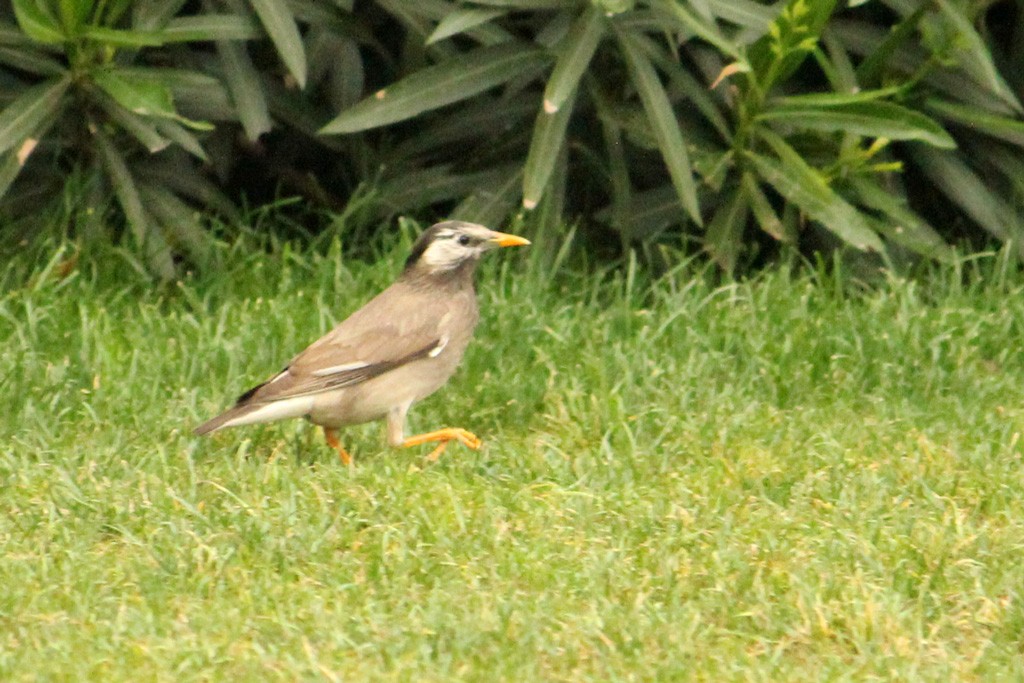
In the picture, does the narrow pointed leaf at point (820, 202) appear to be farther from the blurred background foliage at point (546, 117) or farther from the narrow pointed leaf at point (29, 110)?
the narrow pointed leaf at point (29, 110)

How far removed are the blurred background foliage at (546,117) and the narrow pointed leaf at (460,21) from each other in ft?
0.06

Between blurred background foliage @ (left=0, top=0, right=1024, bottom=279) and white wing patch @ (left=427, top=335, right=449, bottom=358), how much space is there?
4.46 ft

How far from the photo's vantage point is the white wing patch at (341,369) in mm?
6734

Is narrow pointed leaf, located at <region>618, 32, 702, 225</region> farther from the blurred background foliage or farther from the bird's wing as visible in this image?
the bird's wing

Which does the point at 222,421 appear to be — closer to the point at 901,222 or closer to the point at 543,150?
the point at 543,150

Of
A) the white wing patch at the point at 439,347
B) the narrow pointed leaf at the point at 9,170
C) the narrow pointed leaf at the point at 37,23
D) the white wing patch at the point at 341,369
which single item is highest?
the narrow pointed leaf at the point at 37,23

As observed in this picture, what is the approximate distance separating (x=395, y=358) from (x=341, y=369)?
214mm

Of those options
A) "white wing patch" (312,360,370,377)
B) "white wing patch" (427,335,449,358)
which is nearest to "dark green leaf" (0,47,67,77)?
"white wing patch" (312,360,370,377)

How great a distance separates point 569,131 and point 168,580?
4.38m

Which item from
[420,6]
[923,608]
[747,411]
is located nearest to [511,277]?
[420,6]

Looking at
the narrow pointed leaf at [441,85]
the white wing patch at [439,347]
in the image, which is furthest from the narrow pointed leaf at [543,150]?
the white wing patch at [439,347]

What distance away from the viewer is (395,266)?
28.1 ft

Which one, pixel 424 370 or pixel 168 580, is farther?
pixel 424 370

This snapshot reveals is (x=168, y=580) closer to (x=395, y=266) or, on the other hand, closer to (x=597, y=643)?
(x=597, y=643)
